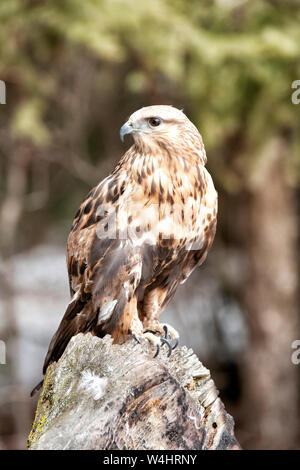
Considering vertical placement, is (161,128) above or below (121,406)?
above

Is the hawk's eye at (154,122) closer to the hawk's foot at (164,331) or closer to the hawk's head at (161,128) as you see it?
the hawk's head at (161,128)

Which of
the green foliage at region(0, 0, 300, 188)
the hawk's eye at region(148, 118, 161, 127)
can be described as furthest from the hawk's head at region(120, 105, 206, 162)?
the green foliage at region(0, 0, 300, 188)

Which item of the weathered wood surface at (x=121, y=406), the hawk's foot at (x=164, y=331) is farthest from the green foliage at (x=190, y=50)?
the weathered wood surface at (x=121, y=406)

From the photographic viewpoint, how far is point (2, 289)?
6566 millimetres

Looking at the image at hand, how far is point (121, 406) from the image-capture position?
7.10 feet

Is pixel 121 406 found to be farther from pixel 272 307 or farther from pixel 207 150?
pixel 272 307

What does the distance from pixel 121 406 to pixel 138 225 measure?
3.33ft

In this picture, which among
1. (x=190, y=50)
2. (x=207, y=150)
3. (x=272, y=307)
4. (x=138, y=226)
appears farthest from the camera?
(x=272, y=307)

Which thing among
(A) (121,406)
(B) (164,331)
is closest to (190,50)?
(B) (164,331)

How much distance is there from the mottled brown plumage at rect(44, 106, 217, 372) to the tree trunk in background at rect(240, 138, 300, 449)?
12.3 feet

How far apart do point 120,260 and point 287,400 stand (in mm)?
4683

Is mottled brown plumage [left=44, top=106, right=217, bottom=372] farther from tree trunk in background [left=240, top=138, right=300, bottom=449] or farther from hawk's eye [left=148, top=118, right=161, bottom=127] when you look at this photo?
tree trunk in background [left=240, top=138, right=300, bottom=449]
